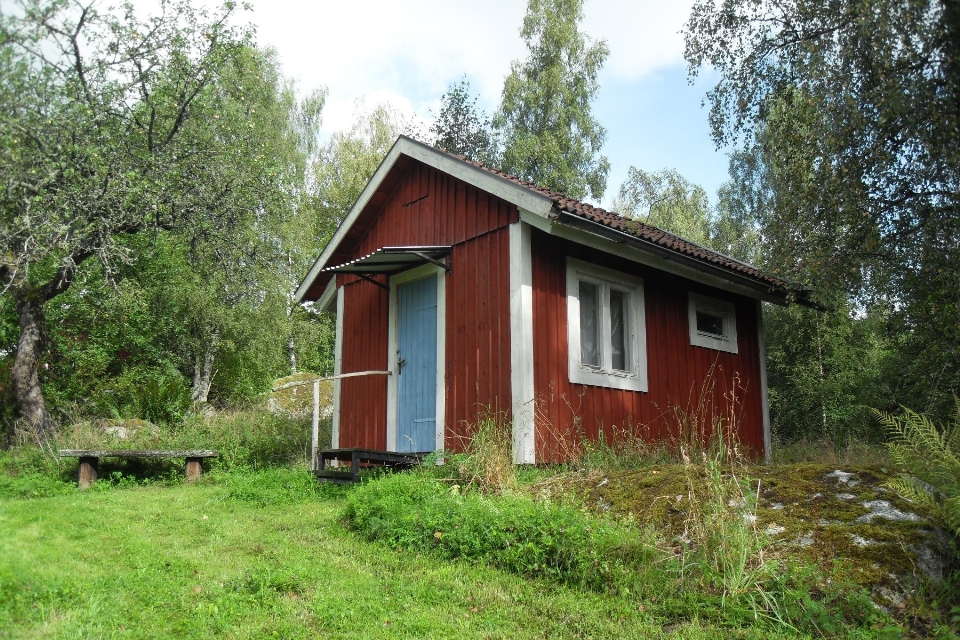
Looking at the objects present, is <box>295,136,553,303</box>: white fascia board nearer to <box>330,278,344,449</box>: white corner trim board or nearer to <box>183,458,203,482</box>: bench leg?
<box>330,278,344,449</box>: white corner trim board

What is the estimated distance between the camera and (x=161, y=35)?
13195mm

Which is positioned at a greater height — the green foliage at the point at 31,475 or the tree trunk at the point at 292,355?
the tree trunk at the point at 292,355

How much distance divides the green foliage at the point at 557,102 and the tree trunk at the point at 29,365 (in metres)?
16.5

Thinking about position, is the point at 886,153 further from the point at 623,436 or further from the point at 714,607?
the point at 714,607

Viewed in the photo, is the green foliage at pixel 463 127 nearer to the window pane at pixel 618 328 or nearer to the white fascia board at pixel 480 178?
the white fascia board at pixel 480 178

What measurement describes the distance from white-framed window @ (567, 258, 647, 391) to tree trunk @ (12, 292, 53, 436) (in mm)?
10070

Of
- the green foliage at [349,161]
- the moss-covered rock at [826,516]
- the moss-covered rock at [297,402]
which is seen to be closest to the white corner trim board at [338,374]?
the moss-covered rock at [297,402]

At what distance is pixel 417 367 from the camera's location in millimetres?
10094

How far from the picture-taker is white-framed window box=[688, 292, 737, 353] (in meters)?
10.8

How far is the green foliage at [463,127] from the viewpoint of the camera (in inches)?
1107

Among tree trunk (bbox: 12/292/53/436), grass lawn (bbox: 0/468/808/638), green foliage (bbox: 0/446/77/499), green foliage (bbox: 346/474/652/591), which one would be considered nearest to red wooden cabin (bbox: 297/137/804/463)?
green foliage (bbox: 346/474/652/591)

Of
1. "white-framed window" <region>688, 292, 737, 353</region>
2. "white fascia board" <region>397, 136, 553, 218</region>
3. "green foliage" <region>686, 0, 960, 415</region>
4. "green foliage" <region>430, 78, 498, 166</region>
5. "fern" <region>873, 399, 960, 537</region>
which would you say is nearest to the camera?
"fern" <region>873, 399, 960, 537</region>

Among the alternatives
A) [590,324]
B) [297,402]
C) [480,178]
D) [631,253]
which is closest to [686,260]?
[631,253]

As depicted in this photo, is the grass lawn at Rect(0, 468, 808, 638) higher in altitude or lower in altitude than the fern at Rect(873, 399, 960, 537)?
lower
